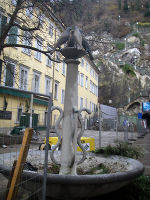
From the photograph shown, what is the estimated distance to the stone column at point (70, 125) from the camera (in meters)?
3.61

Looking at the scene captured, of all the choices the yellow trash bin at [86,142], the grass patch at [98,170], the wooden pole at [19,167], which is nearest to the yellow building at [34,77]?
the wooden pole at [19,167]

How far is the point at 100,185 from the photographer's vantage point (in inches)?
116

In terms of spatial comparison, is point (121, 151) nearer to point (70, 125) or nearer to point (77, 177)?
point (70, 125)

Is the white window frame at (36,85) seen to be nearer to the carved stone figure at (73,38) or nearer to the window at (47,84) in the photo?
the window at (47,84)

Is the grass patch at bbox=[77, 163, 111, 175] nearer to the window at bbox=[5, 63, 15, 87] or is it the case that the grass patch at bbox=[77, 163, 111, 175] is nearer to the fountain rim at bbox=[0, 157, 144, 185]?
the fountain rim at bbox=[0, 157, 144, 185]

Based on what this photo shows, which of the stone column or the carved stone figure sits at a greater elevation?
the carved stone figure

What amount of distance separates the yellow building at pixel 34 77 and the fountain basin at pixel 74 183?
0.75m

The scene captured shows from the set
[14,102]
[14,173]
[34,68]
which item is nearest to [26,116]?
[14,102]

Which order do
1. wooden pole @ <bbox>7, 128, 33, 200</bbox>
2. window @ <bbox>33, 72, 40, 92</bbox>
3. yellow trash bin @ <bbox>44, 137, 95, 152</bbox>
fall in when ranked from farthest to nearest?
window @ <bbox>33, 72, 40, 92</bbox> < yellow trash bin @ <bbox>44, 137, 95, 152</bbox> < wooden pole @ <bbox>7, 128, 33, 200</bbox>

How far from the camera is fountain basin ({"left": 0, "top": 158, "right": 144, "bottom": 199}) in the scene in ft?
9.27

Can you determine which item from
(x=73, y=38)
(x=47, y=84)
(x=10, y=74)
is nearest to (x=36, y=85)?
(x=47, y=84)

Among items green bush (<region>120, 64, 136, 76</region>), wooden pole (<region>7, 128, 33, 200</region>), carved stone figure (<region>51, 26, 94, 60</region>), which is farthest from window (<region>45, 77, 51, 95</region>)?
green bush (<region>120, 64, 136, 76</region>)

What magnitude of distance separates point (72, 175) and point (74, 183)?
0.34 ft

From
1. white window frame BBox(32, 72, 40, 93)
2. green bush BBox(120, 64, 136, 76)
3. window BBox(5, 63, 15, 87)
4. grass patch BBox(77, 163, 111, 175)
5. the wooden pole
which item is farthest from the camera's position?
green bush BBox(120, 64, 136, 76)
